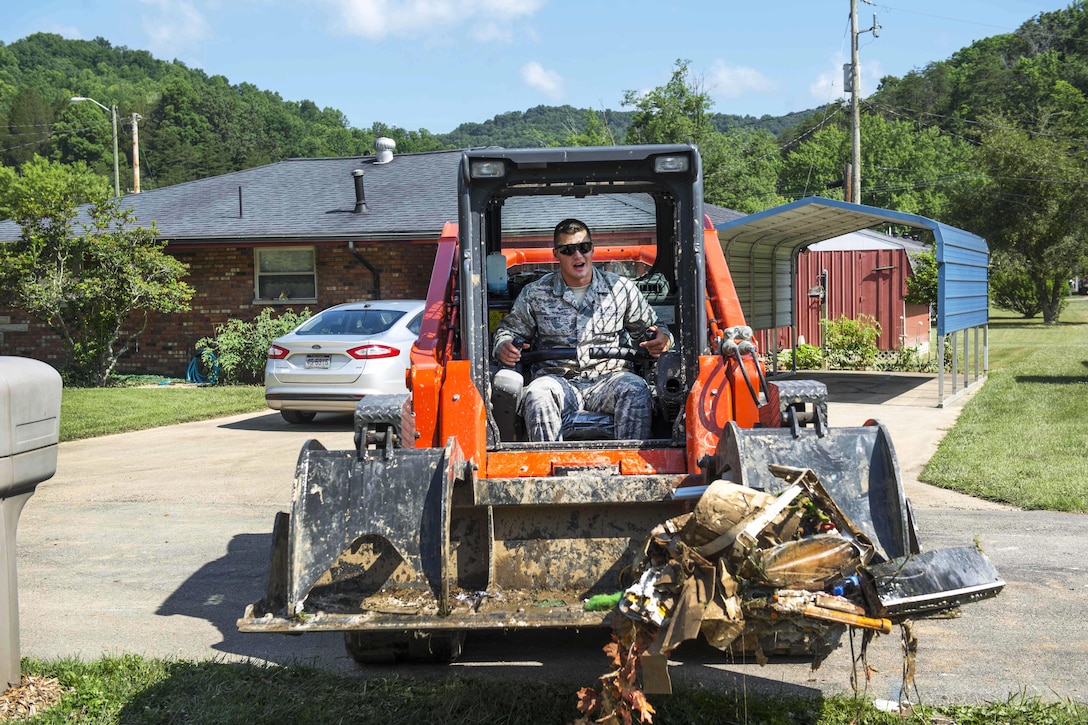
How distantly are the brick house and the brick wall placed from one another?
0.02 meters

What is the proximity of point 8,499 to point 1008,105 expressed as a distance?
8890 cm

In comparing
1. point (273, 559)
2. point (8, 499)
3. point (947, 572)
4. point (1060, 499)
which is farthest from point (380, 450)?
point (1060, 499)

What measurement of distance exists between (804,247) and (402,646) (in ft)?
58.7

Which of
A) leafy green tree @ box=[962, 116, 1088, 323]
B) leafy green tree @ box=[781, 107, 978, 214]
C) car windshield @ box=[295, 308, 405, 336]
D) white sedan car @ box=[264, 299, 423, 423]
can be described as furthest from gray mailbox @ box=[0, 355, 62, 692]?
leafy green tree @ box=[781, 107, 978, 214]

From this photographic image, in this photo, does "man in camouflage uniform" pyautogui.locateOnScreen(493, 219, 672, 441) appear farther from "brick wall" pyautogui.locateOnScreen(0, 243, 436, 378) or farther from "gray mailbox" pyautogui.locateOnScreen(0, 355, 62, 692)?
"brick wall" pyautogui.locateOnScreen(0, 243, 436, 378)

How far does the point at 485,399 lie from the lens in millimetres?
5469

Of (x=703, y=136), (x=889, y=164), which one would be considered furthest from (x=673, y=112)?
(x=889, y=164)

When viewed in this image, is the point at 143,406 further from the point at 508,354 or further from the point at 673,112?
the point at 673,112

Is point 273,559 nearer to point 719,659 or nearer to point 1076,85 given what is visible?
point 719,659

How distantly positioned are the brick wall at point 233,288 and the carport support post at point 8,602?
16.3m

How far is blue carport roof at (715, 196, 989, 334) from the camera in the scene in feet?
51.0

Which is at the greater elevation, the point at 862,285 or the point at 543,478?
the point at 862,285

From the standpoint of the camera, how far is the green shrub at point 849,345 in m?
23.0

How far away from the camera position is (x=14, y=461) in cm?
468
